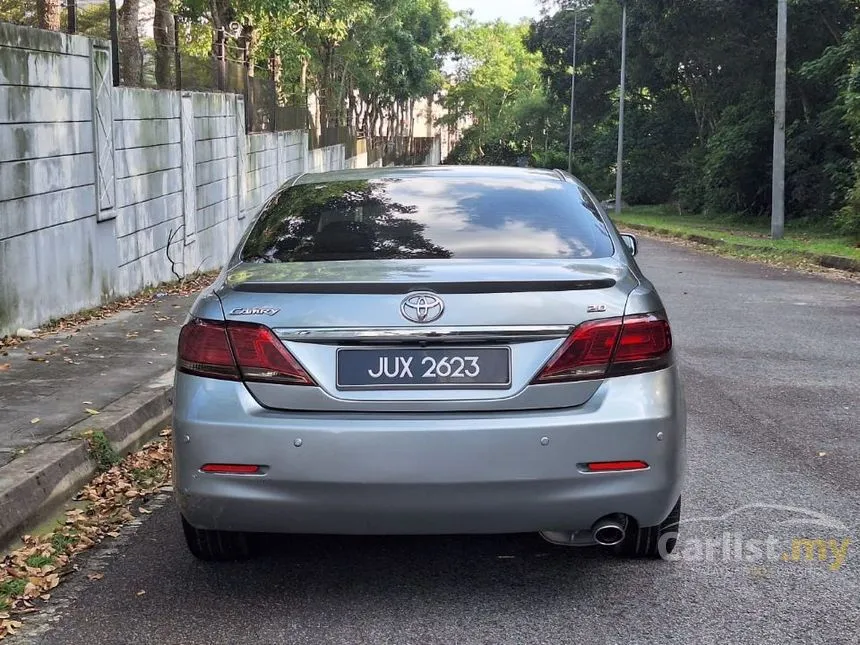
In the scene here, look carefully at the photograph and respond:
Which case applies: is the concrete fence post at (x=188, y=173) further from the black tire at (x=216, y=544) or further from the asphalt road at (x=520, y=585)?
the black tire at (x=216, y=544)

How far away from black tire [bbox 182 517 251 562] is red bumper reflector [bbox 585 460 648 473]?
1.36m

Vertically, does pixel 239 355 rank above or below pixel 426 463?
above

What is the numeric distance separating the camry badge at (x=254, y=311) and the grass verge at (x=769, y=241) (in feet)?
52.6

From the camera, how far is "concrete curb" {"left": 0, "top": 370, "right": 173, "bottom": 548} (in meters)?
4.84

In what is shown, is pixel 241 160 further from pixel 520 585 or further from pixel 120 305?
pixel 520 585

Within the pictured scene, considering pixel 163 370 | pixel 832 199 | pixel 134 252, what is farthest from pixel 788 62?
pixel 163 370

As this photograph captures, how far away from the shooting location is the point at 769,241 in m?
24.6

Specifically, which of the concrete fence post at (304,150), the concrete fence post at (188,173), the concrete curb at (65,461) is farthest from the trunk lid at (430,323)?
the concrete fence post at (304,150)

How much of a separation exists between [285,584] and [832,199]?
1059 inches

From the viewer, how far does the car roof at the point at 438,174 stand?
498 centimetres

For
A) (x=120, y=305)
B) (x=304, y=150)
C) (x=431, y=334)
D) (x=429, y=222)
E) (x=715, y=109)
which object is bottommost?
(x=120, y=305)

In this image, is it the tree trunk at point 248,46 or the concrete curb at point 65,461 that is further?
the tree trunk at point 248,46

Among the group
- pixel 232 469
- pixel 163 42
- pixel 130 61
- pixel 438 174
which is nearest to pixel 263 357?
pixel 232 469

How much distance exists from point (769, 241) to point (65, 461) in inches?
836
